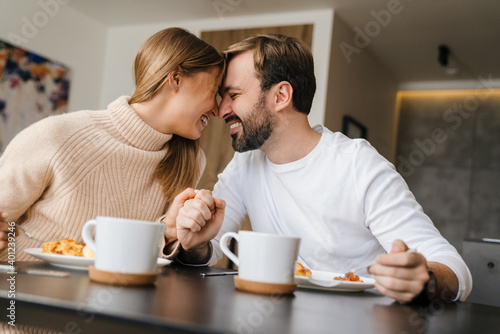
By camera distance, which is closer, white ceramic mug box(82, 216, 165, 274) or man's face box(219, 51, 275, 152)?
white ceramic mug box(82, 216, 165, 274)

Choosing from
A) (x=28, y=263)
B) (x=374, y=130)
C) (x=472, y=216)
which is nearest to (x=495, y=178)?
(x=472, y=216)

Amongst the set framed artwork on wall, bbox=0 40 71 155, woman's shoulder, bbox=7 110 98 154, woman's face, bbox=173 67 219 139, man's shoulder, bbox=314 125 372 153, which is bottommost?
woman's shoulder, bbox=7 110 98 154

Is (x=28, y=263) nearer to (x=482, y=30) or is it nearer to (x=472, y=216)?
(x=482, y=30)

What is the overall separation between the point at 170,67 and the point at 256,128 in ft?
1.21

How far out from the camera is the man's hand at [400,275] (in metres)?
0.81

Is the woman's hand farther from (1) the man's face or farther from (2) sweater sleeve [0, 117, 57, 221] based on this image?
(1) the man's face

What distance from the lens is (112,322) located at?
497 mm

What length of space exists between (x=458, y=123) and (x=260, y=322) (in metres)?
5.49

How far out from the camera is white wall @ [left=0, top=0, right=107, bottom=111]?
12.7ft

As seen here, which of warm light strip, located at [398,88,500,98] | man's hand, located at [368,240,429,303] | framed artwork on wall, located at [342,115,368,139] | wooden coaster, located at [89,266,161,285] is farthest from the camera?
warm light strip, located at [398,88,500,98]

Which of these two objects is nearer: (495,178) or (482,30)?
(482,30)

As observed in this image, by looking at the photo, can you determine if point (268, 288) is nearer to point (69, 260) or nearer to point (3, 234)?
point (69, 260)

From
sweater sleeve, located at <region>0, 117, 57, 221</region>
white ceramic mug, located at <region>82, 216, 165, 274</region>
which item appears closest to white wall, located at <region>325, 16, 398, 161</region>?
sweater sleeve, located at <region>0, 117, 57, 221</region>

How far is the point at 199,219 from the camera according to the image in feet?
3.68
